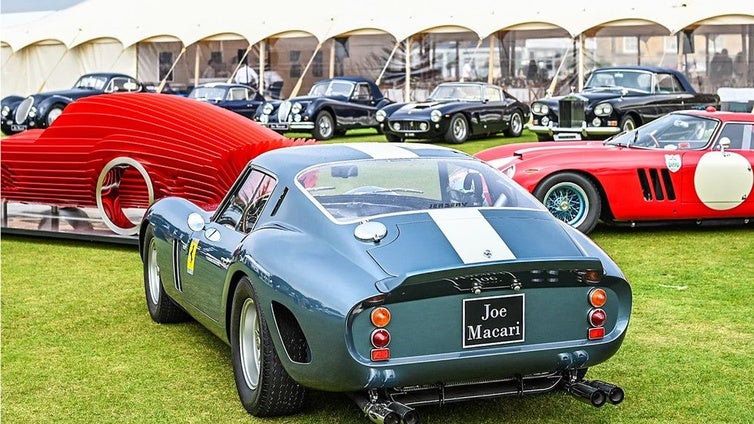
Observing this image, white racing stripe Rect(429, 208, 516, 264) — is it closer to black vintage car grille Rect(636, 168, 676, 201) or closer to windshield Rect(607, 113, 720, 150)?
black vintage car grille Rect(636, 168, 676, 201)

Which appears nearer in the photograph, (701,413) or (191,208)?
(701,413)

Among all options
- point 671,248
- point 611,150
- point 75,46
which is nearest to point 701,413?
point 671,248

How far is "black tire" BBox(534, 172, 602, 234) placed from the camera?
9914mm

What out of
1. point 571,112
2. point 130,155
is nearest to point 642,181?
point 130,155

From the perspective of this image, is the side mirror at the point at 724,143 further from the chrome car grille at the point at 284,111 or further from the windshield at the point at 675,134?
the chrome car grille at the point at 284,111

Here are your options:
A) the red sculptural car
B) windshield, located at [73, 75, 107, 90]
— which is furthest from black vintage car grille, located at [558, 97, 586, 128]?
windshield, located at [73, 75, 107, 90]

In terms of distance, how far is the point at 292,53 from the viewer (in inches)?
1265

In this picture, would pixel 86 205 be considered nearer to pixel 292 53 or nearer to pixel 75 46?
pixel 292 53

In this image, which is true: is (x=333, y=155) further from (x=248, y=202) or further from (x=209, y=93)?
(x=209, y=93)

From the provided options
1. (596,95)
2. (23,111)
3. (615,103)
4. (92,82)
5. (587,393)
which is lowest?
(587,393)

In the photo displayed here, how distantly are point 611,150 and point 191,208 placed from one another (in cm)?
488

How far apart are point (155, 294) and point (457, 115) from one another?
15678 mm

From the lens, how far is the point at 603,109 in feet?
62.4

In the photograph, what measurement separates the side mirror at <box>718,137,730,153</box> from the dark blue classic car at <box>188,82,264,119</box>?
16692 mm
